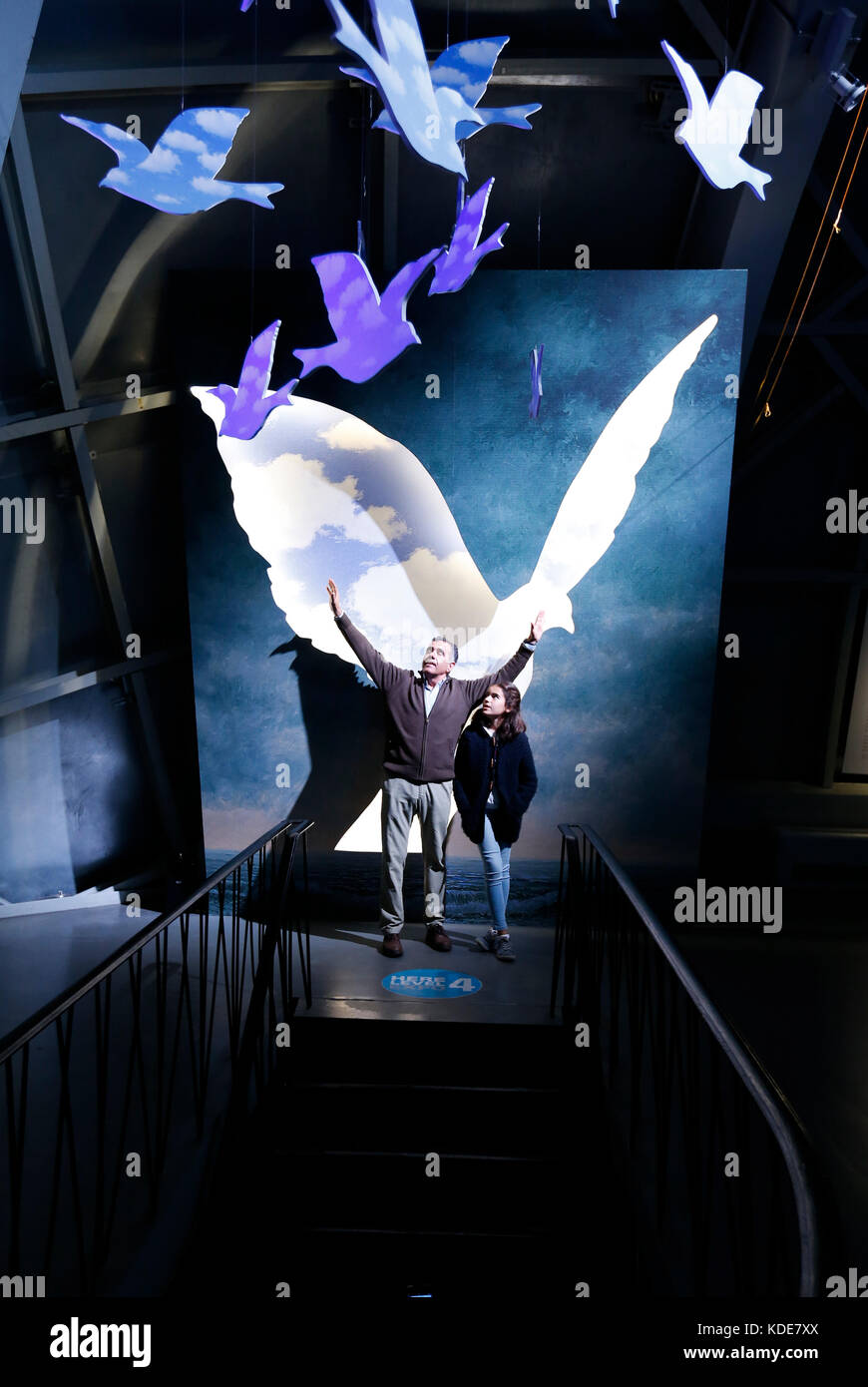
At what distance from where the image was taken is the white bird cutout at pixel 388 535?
20.9 ft

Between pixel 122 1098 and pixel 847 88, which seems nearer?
pixel 122 1098

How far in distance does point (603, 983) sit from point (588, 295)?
407 cm

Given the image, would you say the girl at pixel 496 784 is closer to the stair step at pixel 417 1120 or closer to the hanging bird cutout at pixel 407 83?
the stair step at pixel 417 1120

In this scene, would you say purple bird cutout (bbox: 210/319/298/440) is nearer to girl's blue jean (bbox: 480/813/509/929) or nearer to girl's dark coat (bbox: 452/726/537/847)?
girl's dark coat (bbox: 452/726/537/847)

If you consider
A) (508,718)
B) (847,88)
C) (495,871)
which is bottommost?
(495,871)

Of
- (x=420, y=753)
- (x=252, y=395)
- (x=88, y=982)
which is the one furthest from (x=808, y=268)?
(x=88, y=982)

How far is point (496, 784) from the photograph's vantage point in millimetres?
5633

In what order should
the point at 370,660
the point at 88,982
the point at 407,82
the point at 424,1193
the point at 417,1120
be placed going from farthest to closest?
the point at 370,660
the point at 417,1120
the point at 424,1193
the point at 88,982
the point at 407,82

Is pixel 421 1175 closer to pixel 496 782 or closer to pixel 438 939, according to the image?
pixel 438 939

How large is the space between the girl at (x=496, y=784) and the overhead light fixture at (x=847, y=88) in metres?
3.40

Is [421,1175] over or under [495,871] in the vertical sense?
under

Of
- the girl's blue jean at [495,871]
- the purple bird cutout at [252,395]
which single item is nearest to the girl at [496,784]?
the girl's blue jean at [495,871]

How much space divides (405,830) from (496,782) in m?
0.58

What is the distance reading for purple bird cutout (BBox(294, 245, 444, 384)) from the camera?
145 inches
